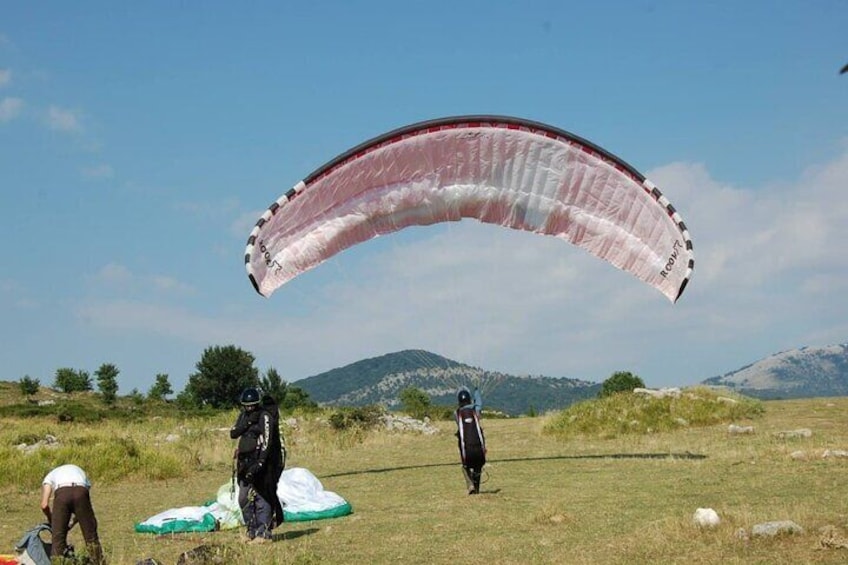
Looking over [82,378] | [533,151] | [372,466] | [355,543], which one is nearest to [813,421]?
[372,466]

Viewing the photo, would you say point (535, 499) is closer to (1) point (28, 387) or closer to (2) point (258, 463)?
(2) point (258, 463)

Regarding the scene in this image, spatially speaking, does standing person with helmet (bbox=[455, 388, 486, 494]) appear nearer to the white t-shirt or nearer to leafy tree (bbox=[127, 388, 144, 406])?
the white t-shirt

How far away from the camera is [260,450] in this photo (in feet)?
38.6

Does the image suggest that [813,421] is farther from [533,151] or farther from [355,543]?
[355,543]

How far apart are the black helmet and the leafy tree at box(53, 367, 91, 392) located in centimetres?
6725

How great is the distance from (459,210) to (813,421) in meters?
15.9

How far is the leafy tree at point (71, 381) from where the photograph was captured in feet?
Answer: 245

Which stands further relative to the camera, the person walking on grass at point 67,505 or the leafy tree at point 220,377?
the leafy tree at point 220,377

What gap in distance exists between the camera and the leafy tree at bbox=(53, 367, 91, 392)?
7456cm

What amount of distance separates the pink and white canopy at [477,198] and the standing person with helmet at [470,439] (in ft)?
11.9

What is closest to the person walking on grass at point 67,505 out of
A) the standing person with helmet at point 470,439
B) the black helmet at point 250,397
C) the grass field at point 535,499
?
the grass field at point 535,499

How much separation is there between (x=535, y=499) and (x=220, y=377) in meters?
75.5

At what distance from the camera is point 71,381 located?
248ft

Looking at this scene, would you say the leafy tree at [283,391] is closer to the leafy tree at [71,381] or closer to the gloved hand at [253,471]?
the leafy tree at [71,381]
